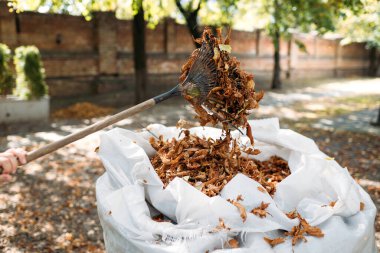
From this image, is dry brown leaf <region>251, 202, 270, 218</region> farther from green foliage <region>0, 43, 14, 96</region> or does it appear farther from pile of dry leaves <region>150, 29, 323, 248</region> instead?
green foliage <region>0, 43, 14, 96</region>

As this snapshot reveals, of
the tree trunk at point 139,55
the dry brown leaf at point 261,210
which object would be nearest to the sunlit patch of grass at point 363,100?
the tree trunk at point 139,55

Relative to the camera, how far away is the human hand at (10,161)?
204 cm

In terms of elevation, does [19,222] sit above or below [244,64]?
→ below

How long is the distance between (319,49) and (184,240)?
23.4 m

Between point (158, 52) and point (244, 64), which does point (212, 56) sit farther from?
point (244, 64)

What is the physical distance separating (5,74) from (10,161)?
7.33m

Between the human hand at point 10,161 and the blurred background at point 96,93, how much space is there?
1502 millimetres

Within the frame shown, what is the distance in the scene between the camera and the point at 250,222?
1938 mm

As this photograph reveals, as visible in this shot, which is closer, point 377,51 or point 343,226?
point 343,226

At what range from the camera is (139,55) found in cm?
1103

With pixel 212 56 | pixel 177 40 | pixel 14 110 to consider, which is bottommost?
pixel 14 110

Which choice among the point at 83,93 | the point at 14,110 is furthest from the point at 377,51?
the point at 14,110

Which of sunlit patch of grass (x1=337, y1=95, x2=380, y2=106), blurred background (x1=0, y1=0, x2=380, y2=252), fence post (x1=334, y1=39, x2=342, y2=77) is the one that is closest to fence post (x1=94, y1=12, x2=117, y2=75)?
blurred background (x1=0, y1=0, x2=380, y2=252)

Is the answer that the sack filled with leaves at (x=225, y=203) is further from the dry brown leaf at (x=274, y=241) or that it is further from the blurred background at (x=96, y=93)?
the blurred background at (x=96, y=93)
